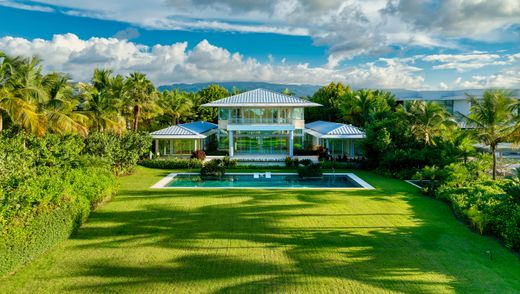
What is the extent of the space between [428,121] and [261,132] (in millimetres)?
15057

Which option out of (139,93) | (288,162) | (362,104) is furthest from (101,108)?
(362,104)

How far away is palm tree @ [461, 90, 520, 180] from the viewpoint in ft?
71.3

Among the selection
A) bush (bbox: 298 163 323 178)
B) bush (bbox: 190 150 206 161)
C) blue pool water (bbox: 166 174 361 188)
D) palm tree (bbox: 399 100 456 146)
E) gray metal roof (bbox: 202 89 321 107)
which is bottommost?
blue pool water (bbox: 166 174 361 188)

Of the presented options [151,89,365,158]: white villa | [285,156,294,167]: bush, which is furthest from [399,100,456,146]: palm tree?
[285,156,294,167]: bush

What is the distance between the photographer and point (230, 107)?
35.3 meters

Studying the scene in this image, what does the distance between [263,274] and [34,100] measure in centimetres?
1666

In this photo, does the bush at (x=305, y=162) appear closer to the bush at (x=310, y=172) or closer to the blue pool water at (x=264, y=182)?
the blue pool water at (x=264, y=182)

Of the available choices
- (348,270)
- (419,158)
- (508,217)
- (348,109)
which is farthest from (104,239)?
(348,109)

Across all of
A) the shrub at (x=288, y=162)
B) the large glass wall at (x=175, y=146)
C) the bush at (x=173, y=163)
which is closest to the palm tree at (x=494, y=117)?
the shrub at (x=288, y=162)

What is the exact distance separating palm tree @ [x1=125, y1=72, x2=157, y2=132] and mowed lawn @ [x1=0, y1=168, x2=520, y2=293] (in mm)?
14915

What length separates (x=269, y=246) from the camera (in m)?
12.1

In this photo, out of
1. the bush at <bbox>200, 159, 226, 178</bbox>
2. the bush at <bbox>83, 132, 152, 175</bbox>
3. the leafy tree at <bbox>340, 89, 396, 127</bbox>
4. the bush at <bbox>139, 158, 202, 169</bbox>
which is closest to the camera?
the bush at <bbox>83, 132, 152, 175</bbox>

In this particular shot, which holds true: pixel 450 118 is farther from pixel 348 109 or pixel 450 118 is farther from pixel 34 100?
pixel 34 100

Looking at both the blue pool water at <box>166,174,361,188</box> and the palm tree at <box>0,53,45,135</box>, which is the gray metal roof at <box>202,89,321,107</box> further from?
the palm tree at <box>0,53,45,135</box>
